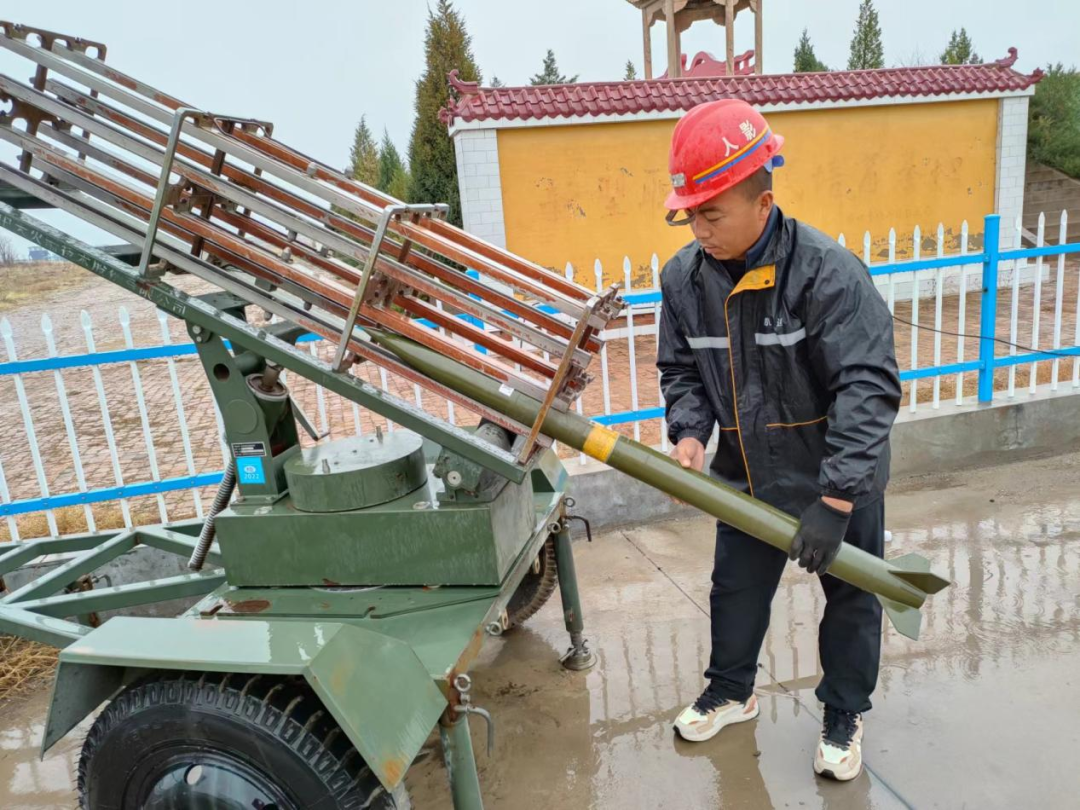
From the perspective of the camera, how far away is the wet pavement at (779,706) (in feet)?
7.75

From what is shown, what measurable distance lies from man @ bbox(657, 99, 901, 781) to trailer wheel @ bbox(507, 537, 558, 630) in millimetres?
783

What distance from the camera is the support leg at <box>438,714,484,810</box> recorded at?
1.86 metres

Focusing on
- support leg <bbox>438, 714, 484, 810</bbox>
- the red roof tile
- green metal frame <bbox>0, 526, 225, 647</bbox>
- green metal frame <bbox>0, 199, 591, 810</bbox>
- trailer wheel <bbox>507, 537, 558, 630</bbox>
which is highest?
the red roof tile

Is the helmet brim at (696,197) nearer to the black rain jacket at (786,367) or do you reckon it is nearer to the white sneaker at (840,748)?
the black rain jacket at (786,367)

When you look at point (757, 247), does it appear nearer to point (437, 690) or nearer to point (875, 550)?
point (875, 550)

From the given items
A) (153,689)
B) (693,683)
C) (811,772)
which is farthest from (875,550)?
(153,689)

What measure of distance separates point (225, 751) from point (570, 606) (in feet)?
4.89

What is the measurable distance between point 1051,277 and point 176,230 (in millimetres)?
13125

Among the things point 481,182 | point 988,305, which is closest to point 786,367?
point 988,305

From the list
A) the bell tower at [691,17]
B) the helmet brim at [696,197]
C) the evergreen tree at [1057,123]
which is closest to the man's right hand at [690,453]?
the helmet brim at [696,197]

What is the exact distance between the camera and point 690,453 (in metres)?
A: 2.31

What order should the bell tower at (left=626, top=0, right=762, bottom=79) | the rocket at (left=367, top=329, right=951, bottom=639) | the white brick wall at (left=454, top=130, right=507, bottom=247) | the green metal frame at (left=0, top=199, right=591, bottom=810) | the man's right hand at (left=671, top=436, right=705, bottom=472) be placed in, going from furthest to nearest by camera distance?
1. the bell tower at (left=626, top=0, right=762, bottom=79)
2. the white brick wall at (left=454, top=130, right=507, bottom=247)
3. the man's right hand at (left=671, top=436, right=705, bottom=472)
4. the rocket at (left=367, top=329, right=951, bottom=639)
5. the green metal frame at (left=0, top=199, right=591, bottom=810)

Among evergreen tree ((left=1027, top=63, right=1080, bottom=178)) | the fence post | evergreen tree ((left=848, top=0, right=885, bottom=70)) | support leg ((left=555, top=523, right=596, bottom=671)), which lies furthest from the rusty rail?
evergreen tree ((left=848, top=0, right=885, bottom=70))

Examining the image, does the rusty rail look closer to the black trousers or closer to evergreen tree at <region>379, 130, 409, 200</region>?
the black trousers
